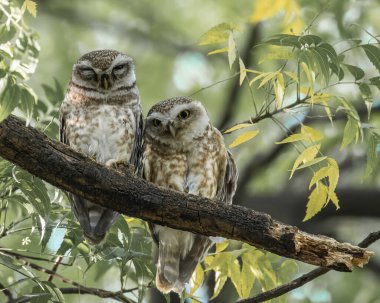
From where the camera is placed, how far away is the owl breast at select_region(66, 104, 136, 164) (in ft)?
13.4

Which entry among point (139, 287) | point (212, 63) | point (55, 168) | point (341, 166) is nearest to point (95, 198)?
point (55, 168)

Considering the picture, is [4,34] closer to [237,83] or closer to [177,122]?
[177,122]

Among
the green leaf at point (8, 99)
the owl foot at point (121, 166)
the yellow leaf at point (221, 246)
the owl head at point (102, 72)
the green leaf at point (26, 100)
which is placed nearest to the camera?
the green leaf at point (8, 99)

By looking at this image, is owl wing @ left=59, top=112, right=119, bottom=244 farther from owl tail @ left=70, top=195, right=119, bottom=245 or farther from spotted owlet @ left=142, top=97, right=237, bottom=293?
spotted owlet @ left=142, top=97, right=237, bottom=293

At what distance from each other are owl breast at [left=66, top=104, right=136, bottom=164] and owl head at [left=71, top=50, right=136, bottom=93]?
0.12 m

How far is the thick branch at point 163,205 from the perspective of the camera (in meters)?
2.95

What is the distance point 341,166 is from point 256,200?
3.05 feet

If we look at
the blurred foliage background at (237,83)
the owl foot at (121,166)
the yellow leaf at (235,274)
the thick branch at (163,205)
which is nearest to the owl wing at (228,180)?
the blurred foliage background at (237,83)

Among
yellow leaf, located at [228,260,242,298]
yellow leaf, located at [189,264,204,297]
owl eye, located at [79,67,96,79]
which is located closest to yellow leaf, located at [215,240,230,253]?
yellow leaf, located at [228,260,242,298]

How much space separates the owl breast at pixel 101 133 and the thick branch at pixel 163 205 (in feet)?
3.11

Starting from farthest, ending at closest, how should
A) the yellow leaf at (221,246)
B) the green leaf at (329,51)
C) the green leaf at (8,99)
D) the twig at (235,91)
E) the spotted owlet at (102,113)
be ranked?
the twig at (235,91), the spotted owlet at (102,113), the yellow leaf at (221,246), the green leaf at (329,51), the green leaf at (8,99)

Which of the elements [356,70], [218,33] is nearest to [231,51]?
[218,33]

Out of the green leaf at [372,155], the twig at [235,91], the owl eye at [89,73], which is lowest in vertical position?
the green leaf at [372,155]

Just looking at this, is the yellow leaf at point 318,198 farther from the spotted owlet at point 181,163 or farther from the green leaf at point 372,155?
the spotted owlet at point 181,163
